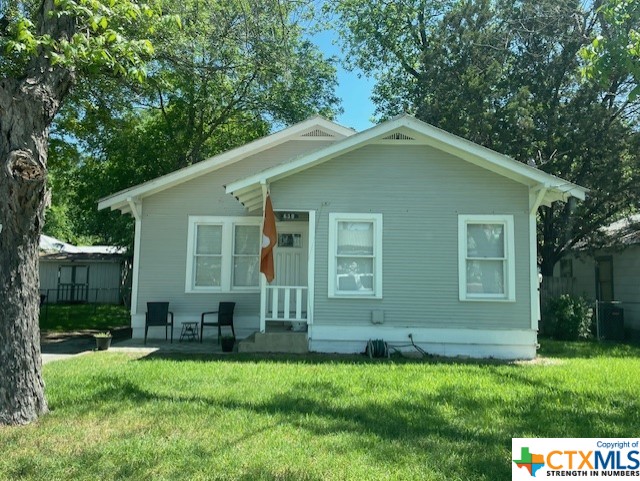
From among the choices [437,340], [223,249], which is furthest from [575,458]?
[223,249]

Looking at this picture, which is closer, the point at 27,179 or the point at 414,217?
the point at 27,179

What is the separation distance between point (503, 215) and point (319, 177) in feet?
12.0

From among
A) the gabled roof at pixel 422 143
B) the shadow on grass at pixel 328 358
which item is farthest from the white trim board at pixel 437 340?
the gabled roof at pixel 422 143

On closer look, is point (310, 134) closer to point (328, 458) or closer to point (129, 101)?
point (129, 101)

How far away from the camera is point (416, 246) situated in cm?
1007

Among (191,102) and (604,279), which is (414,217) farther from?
(191,102)

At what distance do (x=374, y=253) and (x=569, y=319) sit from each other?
651cm

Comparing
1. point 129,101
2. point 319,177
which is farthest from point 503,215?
point 129,101

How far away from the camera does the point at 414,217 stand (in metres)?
10.1

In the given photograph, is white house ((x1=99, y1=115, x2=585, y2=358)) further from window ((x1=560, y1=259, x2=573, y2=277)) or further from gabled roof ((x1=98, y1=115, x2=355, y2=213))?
window ((x1=560, y1=259, x2=573, y2=277))

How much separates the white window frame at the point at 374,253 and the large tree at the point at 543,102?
607 centimetres

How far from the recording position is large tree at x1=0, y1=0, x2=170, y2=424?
5.02 meters

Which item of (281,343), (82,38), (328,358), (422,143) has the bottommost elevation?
(328,358)

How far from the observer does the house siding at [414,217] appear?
32.6ft
